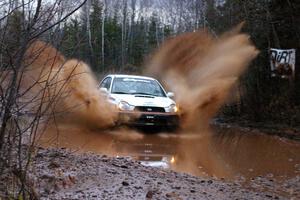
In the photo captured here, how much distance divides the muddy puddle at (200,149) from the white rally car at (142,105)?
1.22ft

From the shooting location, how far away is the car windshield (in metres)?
17.0

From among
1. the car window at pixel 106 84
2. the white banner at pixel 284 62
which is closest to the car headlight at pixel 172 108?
the car window at pixel 106 84

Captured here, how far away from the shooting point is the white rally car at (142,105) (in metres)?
15.5

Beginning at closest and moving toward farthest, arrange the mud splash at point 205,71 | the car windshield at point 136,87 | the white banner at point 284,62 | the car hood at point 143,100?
the car hood at point 143,100 < the car windshield at point 136,87 < the mud splash at point 205,71 < the white banner at point 284,62

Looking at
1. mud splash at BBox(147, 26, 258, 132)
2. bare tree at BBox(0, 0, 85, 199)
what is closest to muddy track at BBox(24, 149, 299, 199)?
bare tree at BBox(0, 0, 85, 199)

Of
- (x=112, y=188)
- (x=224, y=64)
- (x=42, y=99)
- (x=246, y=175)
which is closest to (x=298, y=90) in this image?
(x=224, y=64)

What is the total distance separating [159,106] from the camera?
52.0ft

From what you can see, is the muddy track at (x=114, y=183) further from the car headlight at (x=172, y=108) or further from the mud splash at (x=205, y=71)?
the mud splash at (x=205, y=71)

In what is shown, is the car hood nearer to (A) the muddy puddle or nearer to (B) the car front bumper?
(B) the car front bumper

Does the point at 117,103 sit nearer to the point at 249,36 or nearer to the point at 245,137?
the point at 245,137

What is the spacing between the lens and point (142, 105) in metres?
15.6

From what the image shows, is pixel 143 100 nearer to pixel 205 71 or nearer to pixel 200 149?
pixel 200 149

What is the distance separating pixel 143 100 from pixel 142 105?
0.31 metres

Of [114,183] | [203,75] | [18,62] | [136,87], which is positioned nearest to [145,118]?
[136,87]
